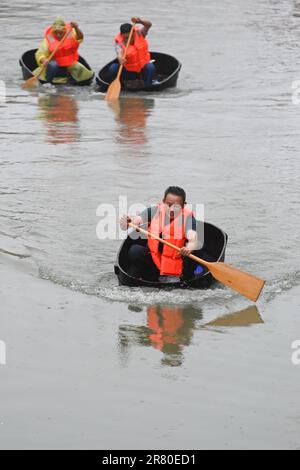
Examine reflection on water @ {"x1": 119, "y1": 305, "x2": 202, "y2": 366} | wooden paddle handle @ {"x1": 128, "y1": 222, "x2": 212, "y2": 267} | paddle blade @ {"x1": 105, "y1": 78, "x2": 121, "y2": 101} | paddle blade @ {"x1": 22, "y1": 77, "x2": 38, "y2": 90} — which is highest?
paddle blade @ {"x1": 22, "y1": 77, "x2": 38, "y2": 90}

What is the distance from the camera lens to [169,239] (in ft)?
33.0

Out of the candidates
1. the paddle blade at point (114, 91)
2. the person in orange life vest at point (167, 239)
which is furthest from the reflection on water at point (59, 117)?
the person in orange life vest at point (167, 239)

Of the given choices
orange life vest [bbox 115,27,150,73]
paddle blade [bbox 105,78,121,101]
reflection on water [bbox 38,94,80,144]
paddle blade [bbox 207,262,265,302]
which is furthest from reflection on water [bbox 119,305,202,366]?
orange life vest [bbox 115,27,150,73]

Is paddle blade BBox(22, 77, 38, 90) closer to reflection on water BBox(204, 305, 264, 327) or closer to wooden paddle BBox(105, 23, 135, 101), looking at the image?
wooden paddle BBox(105, 23, 135, 101)

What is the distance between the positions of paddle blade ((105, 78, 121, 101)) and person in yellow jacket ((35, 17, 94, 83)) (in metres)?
0.84

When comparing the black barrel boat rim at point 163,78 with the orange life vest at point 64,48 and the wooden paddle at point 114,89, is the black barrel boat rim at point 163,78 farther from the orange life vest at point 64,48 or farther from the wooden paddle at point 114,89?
the orange life vest at point 64,48

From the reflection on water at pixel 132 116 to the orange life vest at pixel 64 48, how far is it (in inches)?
45.1

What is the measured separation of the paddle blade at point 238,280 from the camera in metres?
9.74

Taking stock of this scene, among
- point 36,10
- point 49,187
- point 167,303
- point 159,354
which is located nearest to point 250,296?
point 167,303

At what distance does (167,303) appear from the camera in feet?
32.4

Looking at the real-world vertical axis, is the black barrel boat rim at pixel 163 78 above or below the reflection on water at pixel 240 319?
above

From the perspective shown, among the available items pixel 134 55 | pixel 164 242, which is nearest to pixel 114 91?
pixel 134 55

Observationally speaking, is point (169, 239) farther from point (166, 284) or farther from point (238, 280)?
point (238, 280)

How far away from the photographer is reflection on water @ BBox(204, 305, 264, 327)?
952 centimetres
